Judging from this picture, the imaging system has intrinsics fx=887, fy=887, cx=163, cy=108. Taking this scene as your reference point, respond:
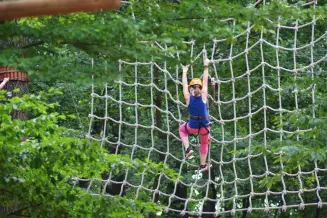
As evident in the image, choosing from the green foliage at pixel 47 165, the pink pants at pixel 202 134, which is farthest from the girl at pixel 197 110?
the green foliage at pixel 47 165

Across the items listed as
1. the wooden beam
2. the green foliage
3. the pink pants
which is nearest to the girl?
the pink pants

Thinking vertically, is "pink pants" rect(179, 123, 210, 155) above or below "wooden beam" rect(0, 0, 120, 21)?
above

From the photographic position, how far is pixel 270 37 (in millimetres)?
12789

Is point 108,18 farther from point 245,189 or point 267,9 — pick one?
point 245,189

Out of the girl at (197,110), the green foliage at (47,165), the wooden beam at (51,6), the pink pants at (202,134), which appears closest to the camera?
the wooden beam at (51,6)

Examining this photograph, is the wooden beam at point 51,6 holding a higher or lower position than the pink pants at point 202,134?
lower

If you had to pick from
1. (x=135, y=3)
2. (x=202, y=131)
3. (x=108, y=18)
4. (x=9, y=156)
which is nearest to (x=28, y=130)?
(x=9, y=156)

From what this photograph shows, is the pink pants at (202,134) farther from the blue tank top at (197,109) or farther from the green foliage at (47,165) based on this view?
the green foliage at (47,165)

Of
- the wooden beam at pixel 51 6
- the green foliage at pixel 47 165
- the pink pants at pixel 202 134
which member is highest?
the pink pants at pixel 202 134

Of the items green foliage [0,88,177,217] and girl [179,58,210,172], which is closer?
green foliage [0,88,177,217]

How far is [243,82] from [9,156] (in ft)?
24.2

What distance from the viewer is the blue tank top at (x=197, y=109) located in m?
8.85

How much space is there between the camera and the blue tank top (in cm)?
885

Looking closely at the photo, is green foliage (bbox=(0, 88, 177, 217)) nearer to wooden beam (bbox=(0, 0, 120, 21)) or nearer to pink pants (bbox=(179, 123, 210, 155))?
pink pants (bbox=(179, 123, 210, 155))
